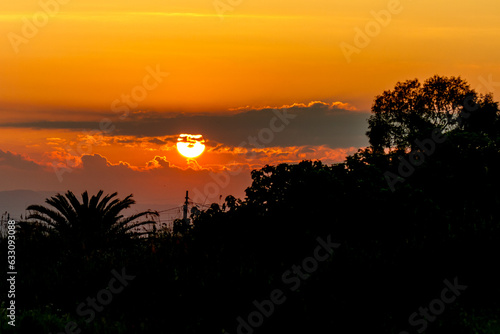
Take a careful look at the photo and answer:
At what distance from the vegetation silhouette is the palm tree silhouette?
0.36ft

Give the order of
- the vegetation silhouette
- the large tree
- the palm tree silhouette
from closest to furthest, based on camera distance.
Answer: the vegetation silhouette → the palm tree silhouette → the large tree

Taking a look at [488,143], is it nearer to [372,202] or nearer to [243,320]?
[372,202]

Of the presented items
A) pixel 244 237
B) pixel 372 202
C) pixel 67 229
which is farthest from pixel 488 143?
pixel 67 229

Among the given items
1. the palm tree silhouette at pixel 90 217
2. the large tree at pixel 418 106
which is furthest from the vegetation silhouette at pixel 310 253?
the large tree at pixel 418 106

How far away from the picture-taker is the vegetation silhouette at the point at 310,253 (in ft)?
48.1

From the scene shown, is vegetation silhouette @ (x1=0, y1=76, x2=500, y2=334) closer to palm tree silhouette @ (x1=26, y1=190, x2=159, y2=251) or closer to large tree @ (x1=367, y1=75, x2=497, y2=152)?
palm tree silhouette @ (x1=26, y1=190, x2=159, y2=251)

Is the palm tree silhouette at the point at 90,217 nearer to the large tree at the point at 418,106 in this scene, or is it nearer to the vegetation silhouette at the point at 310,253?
the vegetation silhouette at the point at 310,253

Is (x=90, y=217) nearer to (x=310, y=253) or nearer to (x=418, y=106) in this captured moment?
(x=310, y=253)

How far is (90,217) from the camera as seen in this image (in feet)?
109

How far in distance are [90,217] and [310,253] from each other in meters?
15.4

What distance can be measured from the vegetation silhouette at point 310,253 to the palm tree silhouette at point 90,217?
109 millimetres

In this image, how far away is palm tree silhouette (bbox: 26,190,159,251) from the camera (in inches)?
1280

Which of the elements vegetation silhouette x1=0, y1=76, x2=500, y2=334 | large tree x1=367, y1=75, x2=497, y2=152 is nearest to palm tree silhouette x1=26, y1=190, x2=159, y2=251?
vegetation silhouette x1=0, y1=76, x2=500, y2=334

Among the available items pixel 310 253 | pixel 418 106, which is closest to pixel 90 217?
pixel 310 253
